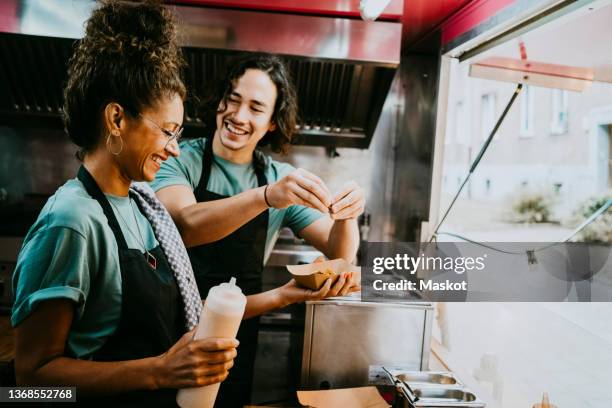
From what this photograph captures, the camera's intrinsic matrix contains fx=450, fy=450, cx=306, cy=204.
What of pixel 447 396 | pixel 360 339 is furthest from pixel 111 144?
pixel 447 396

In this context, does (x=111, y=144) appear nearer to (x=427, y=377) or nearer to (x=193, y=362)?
(x=193, y=362)

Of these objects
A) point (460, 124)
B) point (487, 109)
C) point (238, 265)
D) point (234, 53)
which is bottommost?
point (238, 265)

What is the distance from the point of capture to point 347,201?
5.46 ft

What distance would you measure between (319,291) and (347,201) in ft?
1.22

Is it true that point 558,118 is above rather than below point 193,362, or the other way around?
above

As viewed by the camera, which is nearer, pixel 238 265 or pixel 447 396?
pixel 447 396

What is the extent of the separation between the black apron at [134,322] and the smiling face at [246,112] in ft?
2.74

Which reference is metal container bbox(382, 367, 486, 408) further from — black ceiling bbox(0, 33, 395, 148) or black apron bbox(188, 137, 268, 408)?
black ceiling bbox(0, 33, 395, 148)

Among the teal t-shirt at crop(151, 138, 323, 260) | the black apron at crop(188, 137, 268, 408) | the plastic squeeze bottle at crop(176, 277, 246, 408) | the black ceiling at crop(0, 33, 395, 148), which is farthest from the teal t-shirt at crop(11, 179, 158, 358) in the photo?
the black ceiling at crop(0, 33, 395, 148)

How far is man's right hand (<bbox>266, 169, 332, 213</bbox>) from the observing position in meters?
1.55

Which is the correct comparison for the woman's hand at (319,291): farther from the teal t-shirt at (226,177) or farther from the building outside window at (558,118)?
the building outside window at (558,118)

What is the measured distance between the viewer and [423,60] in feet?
10.0

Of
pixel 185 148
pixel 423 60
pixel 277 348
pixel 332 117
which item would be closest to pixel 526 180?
pixel 423 60

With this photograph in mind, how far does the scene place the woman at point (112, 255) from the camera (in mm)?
985
